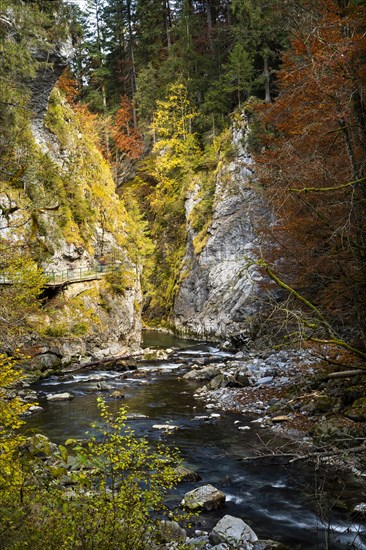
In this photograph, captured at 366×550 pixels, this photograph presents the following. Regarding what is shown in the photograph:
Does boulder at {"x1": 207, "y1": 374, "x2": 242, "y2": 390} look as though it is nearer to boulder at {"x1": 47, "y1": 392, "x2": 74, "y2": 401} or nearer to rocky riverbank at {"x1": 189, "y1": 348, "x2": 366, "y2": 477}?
rocky riverbank at {"x1": 189, "y1": 348, "x2": 366, "y2": 477}

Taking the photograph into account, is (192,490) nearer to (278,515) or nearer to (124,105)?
(278,515)

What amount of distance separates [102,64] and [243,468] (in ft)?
172

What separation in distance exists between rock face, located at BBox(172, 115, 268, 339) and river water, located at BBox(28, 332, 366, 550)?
9.34 metres

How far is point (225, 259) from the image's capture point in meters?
31.1

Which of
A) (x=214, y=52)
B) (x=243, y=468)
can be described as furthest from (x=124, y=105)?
(x=243, y=468)

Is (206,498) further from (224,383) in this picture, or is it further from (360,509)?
(224,383)

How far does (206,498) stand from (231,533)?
1.34m

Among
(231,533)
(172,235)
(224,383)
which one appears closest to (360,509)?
(231,533)

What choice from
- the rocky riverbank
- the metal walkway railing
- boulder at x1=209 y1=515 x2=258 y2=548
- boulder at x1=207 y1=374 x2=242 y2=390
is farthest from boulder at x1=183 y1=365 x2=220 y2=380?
boulder at x1=209 y1=515 x2=258 y2=548

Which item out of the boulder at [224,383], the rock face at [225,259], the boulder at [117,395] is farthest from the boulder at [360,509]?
the rock face at [225,259]

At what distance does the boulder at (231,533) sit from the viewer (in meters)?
5.95

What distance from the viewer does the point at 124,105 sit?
4800 centimetres

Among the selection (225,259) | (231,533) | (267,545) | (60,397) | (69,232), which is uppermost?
(69,232)

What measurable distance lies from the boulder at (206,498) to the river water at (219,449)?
0.47 ft
